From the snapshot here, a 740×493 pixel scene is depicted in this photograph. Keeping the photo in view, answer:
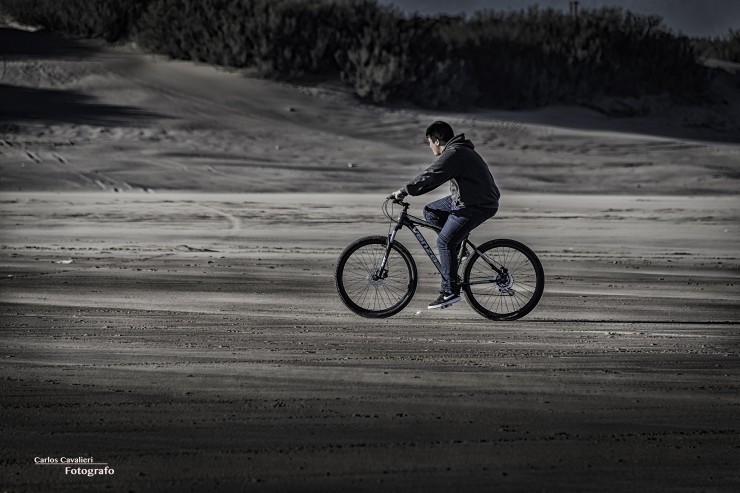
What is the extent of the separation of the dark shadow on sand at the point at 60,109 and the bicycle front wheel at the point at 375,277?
21800 millimetres

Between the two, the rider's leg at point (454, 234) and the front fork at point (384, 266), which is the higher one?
the rider's leg at point (454, 234)

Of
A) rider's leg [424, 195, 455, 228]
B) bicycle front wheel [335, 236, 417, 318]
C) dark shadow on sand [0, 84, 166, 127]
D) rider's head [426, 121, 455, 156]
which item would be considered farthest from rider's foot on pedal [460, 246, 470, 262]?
dark shadow on sand [0, 84, 166, 127]

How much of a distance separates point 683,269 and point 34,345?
26.0 feet

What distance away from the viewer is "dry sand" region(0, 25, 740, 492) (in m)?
5.71

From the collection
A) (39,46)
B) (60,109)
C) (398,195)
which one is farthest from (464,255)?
(39,46)

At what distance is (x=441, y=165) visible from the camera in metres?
9.95

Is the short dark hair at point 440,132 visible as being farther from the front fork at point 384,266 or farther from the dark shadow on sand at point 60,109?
the dark shadow on sand at point 60,109

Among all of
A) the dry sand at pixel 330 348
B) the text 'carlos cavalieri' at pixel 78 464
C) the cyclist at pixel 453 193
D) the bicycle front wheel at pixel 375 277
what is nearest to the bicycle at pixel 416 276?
the bicycle front wheel at pixel 375 277

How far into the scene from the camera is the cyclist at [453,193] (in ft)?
32.8

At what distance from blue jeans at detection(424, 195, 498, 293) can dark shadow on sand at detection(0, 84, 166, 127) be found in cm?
2216

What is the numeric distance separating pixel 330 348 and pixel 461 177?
1.95 meters

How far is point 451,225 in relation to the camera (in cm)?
1010

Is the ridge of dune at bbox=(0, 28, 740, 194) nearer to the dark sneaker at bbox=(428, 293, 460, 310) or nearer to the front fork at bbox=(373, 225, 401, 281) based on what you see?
the front fork at bbox=(373, 225, 401, 281)

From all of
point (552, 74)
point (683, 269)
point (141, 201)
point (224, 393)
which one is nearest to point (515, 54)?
point (552, 74)
